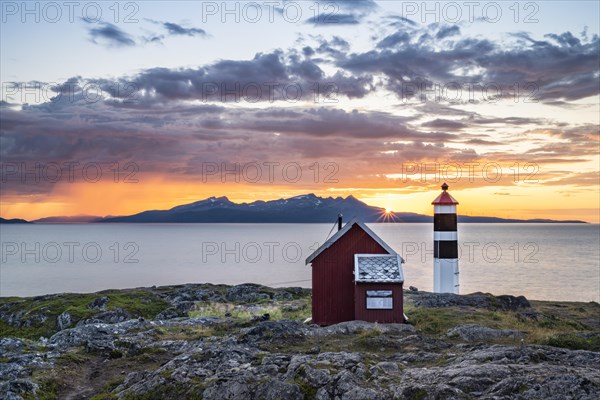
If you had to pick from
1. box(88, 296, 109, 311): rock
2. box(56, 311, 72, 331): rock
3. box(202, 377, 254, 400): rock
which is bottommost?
box(56, 311, 72, 331): rock

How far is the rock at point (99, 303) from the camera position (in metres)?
42.3

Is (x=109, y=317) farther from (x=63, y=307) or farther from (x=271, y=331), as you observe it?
(x=271, y=331)

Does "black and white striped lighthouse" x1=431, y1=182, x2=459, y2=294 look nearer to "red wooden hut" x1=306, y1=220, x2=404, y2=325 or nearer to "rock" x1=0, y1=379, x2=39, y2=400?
"red wooden hut" x1=306, y1=220, x2=404, y2=325

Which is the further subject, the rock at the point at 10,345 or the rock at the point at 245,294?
the rock at the point at 245,294

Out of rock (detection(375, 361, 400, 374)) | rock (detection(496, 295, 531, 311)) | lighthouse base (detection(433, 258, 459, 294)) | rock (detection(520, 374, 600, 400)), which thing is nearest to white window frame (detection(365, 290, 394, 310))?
rock (detection(375, 361, 400, 374))

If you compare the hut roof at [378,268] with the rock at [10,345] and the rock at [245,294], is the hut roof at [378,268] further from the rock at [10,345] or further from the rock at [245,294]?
the rock at [245,294]

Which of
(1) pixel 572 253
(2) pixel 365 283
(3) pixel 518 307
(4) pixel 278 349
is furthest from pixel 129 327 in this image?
(1) pixel 572 253

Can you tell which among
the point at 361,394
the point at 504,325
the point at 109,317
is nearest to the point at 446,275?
the point at 504,325

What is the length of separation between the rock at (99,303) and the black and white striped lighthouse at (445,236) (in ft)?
84.5

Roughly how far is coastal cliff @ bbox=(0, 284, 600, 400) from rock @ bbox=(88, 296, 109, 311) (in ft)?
42.8

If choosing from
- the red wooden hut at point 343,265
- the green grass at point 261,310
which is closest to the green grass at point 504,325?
the red wooden hut at point 343,265

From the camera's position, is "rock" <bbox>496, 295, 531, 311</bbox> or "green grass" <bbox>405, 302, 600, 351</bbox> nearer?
"green grass" <bbox>405, 302, 600, 351</bbox>

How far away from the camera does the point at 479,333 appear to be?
24219 mm

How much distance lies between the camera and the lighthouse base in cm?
3784
